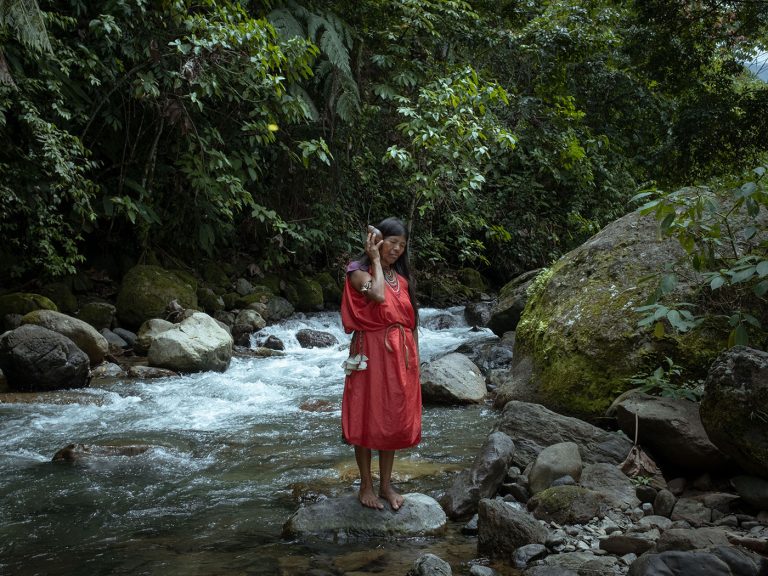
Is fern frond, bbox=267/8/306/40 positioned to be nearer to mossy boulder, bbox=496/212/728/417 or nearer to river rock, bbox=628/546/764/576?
mossy boulder, bbox=496/212/728/417

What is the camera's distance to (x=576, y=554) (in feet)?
10.8

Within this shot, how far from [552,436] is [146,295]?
25.5ft

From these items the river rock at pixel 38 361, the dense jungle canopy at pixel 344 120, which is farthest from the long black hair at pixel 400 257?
the river rock at pixel 38 361

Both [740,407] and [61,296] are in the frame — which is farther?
[61,296]

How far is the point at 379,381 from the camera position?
12.3ft

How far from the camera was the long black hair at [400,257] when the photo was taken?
380cm

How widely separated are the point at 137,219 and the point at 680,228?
9189mm

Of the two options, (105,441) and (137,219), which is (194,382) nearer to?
(105,441)

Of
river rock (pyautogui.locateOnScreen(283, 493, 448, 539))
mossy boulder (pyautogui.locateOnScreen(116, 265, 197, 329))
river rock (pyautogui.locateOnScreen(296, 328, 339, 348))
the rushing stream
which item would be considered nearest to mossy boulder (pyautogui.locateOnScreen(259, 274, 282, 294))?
river rock (pyautogui.locateOnScreen(296, 328, 339, 348))

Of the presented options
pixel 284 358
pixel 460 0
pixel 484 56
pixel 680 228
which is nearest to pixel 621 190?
pixel 484 56

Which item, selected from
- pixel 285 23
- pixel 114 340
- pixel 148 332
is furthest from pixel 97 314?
Answer: pixel 285 23

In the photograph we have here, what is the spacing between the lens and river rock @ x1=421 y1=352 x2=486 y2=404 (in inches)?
287

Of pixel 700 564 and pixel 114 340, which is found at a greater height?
pixel 114 340

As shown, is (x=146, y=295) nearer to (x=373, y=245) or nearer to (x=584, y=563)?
(x=373, y=245)
